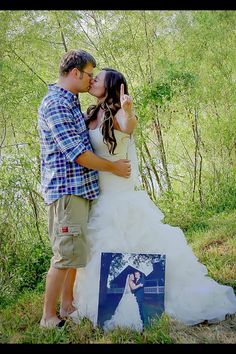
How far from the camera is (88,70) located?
249 centimetres

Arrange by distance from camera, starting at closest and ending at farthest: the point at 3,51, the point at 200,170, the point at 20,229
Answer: the point at 20,229 < the point at 3,51 < the point at 200,170

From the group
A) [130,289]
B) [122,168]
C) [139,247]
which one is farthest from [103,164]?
[130,289]

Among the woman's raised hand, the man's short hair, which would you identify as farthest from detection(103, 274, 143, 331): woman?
the man's short hair

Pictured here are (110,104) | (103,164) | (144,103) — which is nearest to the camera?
(103,164)

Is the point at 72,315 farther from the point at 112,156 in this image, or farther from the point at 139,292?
the point at 112,156

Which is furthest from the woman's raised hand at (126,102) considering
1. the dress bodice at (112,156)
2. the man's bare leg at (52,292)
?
the man's bare leg at (52,292)

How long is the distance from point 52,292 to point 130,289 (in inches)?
15.8

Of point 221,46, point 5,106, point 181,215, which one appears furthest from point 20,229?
point 221,46

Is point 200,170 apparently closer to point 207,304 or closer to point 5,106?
point 5,106

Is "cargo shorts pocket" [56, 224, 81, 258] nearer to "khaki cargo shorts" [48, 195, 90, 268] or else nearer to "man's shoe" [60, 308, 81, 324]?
"khaki cargo shorts" [48, 195, 90, 268]

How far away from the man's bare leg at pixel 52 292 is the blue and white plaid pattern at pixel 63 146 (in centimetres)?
36

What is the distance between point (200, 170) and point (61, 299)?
3605 mm

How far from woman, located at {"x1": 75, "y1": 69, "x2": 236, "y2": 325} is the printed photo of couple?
0.04 meters

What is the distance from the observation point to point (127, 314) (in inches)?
95.2
